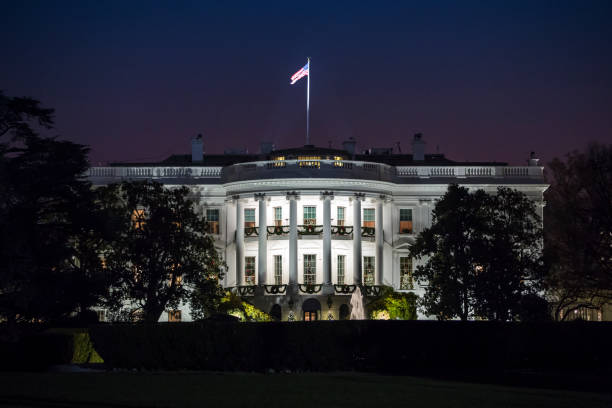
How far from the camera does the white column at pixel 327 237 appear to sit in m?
70.4

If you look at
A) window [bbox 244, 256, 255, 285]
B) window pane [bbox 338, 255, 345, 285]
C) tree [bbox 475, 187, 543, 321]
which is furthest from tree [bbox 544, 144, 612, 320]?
window [bbox 244, 256, 255, 285]

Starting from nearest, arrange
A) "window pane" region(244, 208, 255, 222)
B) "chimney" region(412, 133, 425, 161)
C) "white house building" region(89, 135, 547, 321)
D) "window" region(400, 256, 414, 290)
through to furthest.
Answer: "white house building" region(89, 135, 547, 321), "window pane" region(244, 208, 255, 222), "window" region(400, 256, 414, 290), "chimney" region(412, 133, 425, 161)

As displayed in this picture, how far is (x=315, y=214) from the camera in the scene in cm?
7338

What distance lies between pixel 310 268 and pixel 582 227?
2131 centimetres

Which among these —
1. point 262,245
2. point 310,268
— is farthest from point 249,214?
point 310,268

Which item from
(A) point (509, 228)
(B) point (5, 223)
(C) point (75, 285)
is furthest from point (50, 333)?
(A) point (509, 228)

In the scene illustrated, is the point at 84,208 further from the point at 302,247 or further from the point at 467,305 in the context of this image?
the point at 302,247

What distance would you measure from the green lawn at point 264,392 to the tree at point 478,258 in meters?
21.7

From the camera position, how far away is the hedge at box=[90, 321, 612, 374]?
38.2 meters

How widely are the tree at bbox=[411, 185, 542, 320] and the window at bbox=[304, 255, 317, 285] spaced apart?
15.0m

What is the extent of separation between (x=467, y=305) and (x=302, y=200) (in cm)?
2023

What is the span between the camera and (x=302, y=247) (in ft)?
240

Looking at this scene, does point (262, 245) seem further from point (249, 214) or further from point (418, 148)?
point (418, 148)

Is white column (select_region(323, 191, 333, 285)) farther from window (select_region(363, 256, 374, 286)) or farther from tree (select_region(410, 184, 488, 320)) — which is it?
tree (select_region(410, 184, 488, 320))
